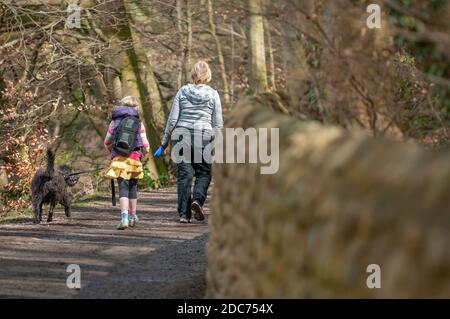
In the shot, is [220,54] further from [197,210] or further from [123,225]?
[123,225]

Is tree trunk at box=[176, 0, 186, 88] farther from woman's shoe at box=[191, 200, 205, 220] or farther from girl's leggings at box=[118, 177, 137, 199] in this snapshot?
girl's leggings at box=[118, 177, 137, 199]

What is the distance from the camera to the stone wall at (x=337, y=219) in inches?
160

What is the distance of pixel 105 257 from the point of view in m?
11.4

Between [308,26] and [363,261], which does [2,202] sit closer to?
[308,26]

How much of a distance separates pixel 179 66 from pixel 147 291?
71.8ft

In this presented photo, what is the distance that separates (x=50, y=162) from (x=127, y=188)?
1518 millimetres

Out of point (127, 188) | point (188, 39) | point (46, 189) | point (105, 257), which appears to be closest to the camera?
point (105, 257)

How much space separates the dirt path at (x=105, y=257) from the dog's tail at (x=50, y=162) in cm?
72

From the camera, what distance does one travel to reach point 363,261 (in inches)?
183

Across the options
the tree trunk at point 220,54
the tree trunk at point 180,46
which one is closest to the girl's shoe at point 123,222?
the tree trunk at point 180,46

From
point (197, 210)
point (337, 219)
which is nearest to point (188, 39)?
point (197, 210)

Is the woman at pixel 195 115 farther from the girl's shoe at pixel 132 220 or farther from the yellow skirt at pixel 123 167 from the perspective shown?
the girl's shoe at pixel 132 220

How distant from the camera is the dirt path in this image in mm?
9297

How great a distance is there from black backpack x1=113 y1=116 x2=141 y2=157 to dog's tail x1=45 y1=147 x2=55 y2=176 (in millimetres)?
1470
